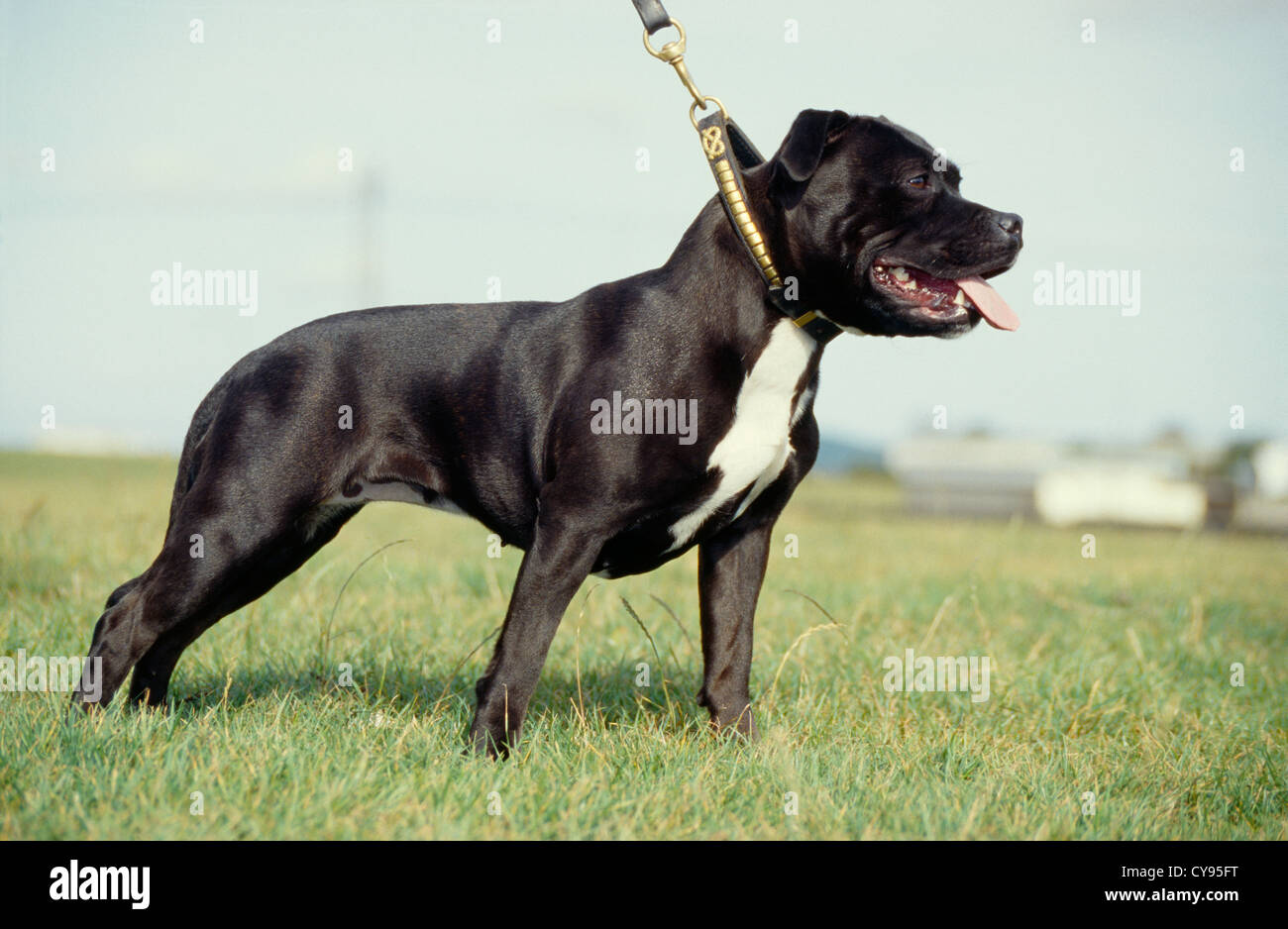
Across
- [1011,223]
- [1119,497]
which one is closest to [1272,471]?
[1119,497]

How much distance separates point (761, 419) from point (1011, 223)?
103 cm

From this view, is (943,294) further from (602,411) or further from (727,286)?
(602,411)

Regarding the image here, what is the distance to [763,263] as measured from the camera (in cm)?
356

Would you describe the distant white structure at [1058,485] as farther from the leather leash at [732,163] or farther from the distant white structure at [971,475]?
the leather leash at [732,163]

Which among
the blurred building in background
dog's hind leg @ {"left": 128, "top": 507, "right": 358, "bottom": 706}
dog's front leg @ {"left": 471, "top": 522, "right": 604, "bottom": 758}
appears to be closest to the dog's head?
dog's front leg @ {"left": 471, "top": 522, "right": 604, "bottom": 758}

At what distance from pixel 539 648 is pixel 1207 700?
3.35 m

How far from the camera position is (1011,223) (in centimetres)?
367

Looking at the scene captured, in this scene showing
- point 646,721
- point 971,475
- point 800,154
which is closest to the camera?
point 800,154

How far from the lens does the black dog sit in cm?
355

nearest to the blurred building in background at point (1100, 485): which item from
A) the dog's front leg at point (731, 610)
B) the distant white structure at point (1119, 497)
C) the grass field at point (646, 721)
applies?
the distant white structure at point (1119, 497)

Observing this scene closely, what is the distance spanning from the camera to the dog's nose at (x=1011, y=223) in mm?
3652

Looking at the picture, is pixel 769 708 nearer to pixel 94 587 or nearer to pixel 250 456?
pixel 250 456

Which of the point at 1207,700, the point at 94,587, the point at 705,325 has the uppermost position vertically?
the point at 705,325
